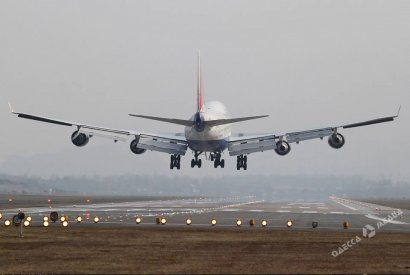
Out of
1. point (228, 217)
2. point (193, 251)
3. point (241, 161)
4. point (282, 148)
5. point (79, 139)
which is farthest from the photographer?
point (241, 161)

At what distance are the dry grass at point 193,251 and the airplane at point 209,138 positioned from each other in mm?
32222

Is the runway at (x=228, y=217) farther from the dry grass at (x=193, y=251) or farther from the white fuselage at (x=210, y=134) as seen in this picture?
the white fuselage at (x=210, y=134)

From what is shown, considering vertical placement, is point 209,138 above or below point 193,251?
above

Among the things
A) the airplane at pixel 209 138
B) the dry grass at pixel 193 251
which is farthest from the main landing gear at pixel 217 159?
the dry grass at pixel 193 251

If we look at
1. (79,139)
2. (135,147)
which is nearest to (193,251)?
(79,139)

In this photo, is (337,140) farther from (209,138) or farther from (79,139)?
(79,139)

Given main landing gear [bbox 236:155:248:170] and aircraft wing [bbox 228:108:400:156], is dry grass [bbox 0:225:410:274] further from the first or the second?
main landing gear [bbox 236:155:248:170]

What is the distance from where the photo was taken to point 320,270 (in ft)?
90.2

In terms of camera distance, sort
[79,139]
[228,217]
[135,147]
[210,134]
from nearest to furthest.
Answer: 1. [228,217]
2. [79,139]
3. [210,134]
4. [135,147]

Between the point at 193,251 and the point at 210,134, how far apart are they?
50.6 metres

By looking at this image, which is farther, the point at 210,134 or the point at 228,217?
the point at 210,134

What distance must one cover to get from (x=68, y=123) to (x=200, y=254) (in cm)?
4838

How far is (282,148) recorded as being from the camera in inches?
3401

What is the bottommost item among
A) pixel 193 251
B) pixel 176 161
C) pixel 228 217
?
pixel 193 251
